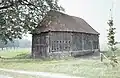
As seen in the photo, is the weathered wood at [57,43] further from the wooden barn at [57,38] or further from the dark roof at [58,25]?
the dark roof at [58,25]

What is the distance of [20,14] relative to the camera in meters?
42.8

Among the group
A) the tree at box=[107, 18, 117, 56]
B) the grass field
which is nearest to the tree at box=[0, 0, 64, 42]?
the grass field

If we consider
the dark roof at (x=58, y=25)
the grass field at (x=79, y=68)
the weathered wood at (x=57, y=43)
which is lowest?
the grass field at (x=79, y=68)

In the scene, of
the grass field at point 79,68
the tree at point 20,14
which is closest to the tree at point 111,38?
the grass field at point 79,68

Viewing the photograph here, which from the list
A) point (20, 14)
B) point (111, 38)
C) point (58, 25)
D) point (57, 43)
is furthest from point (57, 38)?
point (111, 38)

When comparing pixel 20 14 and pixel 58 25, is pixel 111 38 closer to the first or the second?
pixel 20 14

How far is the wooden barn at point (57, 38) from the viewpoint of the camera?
157 ft

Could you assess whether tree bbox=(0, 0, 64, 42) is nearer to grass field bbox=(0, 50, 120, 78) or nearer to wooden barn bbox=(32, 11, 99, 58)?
wooden barn bbox=(32, 11, 99, 58)

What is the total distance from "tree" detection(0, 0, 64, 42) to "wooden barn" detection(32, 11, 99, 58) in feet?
6.43

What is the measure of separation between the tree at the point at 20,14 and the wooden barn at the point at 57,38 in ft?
6.43

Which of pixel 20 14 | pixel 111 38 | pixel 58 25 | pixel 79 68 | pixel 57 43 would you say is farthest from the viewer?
pixel 58 25

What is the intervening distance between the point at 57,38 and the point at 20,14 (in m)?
8.92

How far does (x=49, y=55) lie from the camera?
47.2 meters

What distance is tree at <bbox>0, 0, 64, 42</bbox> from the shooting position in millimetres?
42281
